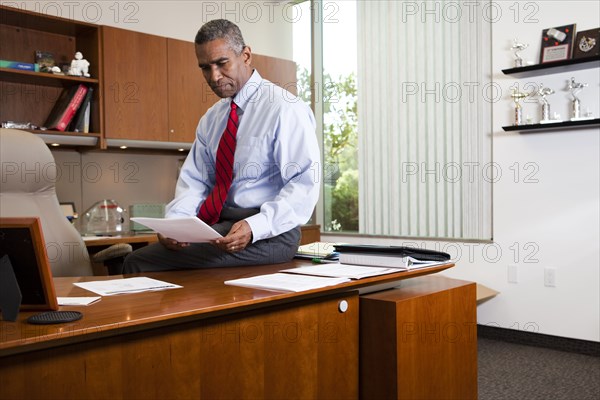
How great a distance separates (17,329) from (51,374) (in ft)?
0.32

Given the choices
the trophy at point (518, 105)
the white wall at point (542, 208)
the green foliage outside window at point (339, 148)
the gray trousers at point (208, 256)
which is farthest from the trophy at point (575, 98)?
the gray trousers at point (208, 256)

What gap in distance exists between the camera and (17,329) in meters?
0.94

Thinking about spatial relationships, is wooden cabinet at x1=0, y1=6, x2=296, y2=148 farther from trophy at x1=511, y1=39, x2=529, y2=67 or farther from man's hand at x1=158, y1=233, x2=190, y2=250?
trophy at x1=511, y1=39, x2=529, y2=67

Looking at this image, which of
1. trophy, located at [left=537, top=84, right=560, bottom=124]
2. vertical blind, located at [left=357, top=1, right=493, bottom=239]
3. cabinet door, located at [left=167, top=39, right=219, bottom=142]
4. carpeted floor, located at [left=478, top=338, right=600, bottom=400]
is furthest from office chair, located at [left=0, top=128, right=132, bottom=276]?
trophy, located at [left=537, top=84, right=560, bottom=124]

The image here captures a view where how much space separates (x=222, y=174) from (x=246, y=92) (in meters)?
0.31

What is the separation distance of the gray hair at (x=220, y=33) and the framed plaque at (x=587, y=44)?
7.07ft

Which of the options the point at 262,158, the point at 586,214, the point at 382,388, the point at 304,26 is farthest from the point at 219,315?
the point at 304,26

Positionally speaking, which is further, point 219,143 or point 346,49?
point 346,49

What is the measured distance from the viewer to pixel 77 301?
1.16 m

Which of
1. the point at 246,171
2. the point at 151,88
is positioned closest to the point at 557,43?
the point at 246,171

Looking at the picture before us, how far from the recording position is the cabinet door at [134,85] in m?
3.50

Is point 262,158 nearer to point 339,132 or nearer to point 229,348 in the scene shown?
point 229,348

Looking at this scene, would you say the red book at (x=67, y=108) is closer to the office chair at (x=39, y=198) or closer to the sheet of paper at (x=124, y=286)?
the office chair at (x=39, y=198)

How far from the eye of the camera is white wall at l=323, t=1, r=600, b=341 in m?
3.27
